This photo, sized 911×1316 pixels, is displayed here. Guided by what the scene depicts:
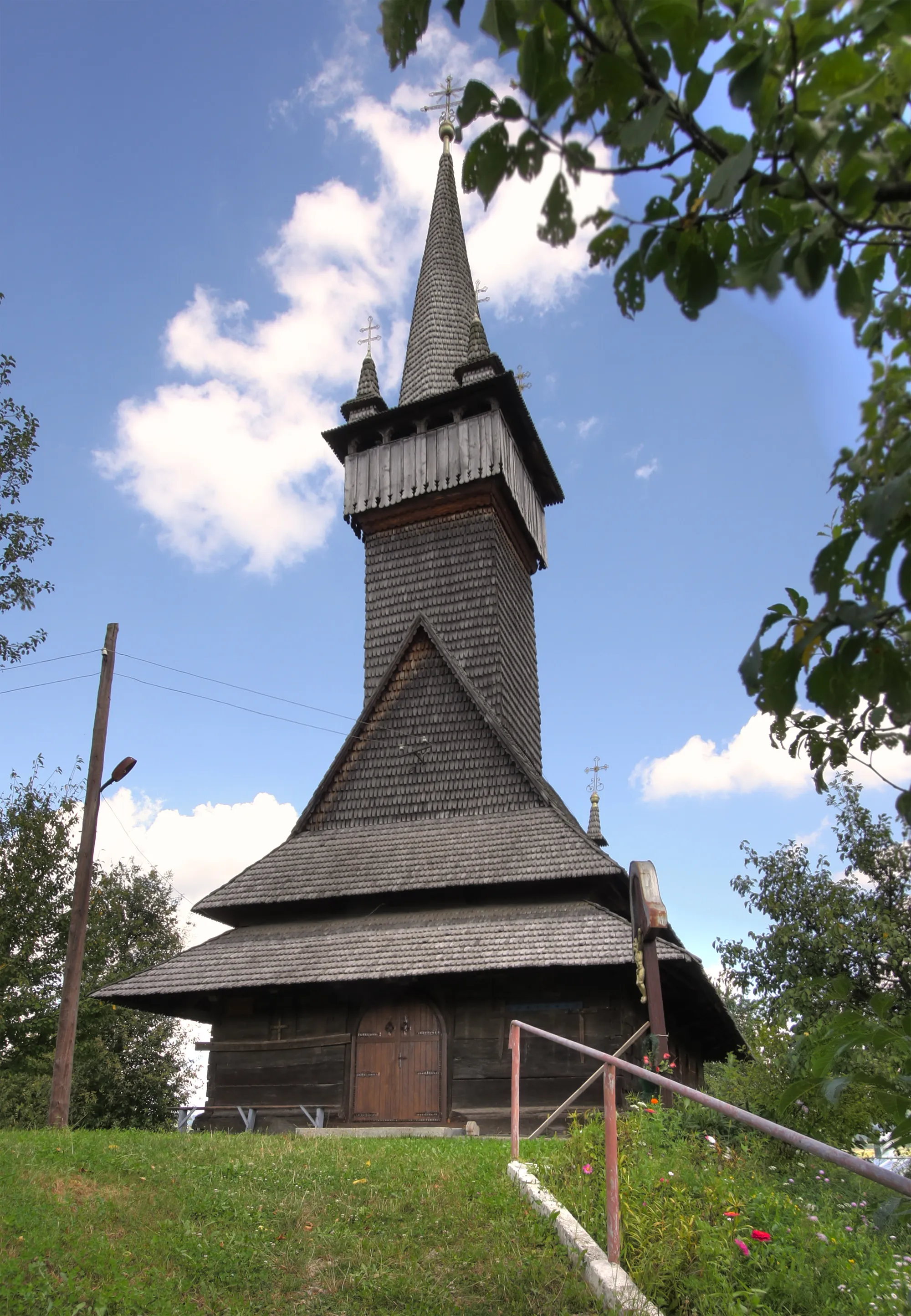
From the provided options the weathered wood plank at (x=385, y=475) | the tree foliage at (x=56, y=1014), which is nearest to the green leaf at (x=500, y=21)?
the weathered wood plank at (x=385, y=475)

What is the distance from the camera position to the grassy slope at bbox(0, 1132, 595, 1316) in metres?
4.09

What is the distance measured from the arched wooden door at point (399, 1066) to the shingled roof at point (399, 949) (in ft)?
2.88

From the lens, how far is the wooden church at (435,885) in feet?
36.6

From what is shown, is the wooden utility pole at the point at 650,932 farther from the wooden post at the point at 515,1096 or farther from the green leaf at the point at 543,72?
the green leaf at the point at 543,72

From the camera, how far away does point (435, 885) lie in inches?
485

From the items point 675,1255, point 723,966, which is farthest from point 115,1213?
point 723,966

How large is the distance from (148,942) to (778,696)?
32516 millimetres

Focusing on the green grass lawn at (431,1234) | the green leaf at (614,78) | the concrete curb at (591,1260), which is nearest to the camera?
the green leaf at (614,78)

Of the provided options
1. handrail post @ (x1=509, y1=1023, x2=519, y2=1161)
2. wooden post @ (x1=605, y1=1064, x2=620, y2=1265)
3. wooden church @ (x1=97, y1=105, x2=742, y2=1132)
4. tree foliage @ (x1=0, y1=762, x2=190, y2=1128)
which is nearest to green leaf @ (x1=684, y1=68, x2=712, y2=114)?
wooden post @ (x1=605, y1=1064, x2=620, y2=1265)

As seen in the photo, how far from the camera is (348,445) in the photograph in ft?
61.7

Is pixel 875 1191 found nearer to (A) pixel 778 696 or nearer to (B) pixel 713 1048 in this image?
(A) pixel 778 696

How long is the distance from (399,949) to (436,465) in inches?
361

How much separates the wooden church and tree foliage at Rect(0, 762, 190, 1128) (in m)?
12.0

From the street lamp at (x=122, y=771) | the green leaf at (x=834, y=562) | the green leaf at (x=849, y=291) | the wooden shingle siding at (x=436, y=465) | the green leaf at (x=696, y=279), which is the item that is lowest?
the green leaf at (x=834, y=562)
